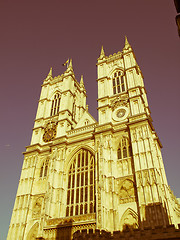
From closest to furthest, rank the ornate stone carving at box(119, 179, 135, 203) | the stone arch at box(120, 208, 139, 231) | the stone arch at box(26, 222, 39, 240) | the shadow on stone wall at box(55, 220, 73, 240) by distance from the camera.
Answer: the stone arch at box(120, 208, 139, 231) < the shadow on stone wall at box(55, 220, 73, 240) < the ornate stone carving at box(119, 179, 135, 203) < the stone arch at box(26, 222, 39, 240)

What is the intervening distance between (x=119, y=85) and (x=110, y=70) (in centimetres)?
367

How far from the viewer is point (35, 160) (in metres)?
30.7

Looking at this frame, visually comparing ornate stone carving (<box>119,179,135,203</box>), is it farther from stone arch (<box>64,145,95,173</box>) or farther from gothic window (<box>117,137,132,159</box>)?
stone arch (<box>64,145,95,173</box>)

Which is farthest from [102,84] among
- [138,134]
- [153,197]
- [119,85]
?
[153,197]

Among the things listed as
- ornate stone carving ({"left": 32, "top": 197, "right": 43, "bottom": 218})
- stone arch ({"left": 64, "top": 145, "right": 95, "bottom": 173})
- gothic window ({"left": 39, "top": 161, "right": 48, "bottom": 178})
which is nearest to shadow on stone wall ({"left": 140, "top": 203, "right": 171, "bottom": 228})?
stone arch ({"left": 64, "top": 145, "right": 95, "bottom": 173})

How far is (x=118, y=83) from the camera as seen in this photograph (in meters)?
33.5

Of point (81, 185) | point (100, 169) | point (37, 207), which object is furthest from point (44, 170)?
point (100, 169)

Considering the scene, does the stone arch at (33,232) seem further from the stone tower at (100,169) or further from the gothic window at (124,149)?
the gothic window at (124,149)

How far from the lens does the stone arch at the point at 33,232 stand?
2458 centimetres

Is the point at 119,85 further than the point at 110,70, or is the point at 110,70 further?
the point at 110,70

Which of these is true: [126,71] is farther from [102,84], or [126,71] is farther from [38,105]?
[38,105]

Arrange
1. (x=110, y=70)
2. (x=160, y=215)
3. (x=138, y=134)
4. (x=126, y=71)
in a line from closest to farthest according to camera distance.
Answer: (x=160, y=215), (x=138, y=134), (x=126, y=71), (x=110, y=70)

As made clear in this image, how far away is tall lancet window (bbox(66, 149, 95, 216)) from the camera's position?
24.1 metres

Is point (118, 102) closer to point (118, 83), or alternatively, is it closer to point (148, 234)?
point (118, 83)
